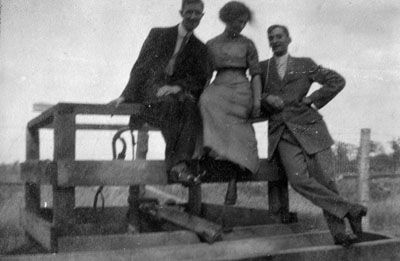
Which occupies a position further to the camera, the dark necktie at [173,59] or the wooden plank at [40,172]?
the dark necktie at [173,59]

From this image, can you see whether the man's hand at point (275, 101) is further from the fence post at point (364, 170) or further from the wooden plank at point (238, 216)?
the fence post at point (364, 170)

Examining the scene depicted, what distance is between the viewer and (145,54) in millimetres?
3918

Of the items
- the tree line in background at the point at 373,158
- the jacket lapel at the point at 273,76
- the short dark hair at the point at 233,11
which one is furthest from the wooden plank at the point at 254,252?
the tree line in background at the point at 373,158

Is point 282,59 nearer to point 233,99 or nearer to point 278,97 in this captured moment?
point 278,97

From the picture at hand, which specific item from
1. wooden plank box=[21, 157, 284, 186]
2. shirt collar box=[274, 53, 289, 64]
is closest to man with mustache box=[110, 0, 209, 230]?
wooden plank box=[21, 157, 284, 186]

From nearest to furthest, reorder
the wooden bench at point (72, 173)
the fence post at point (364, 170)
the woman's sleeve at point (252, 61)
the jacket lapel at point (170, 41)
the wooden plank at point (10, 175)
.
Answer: the wooden bench at point (72, 173)
the jacket lapel at point (170, 41)
the woman's sleeve at point (252, 61)
the wooden plank at point (10, 175)
the fence post at point (364, 170)

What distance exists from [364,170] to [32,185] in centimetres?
451

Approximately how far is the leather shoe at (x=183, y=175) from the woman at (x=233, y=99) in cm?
40

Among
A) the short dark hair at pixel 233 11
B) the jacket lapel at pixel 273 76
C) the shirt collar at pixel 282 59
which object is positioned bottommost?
the jacket lapel at pixel 273 76

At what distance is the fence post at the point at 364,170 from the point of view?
6840 mm

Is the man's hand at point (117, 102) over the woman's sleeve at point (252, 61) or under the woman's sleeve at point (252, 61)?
under

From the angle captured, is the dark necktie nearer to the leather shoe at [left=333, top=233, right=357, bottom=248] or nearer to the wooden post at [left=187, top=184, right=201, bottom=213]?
the wooden post at [left=187, top=184, right=201, bottom=213]

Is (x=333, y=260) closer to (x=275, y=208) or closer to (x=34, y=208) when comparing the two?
(x=275, y=208)

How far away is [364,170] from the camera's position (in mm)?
6844
